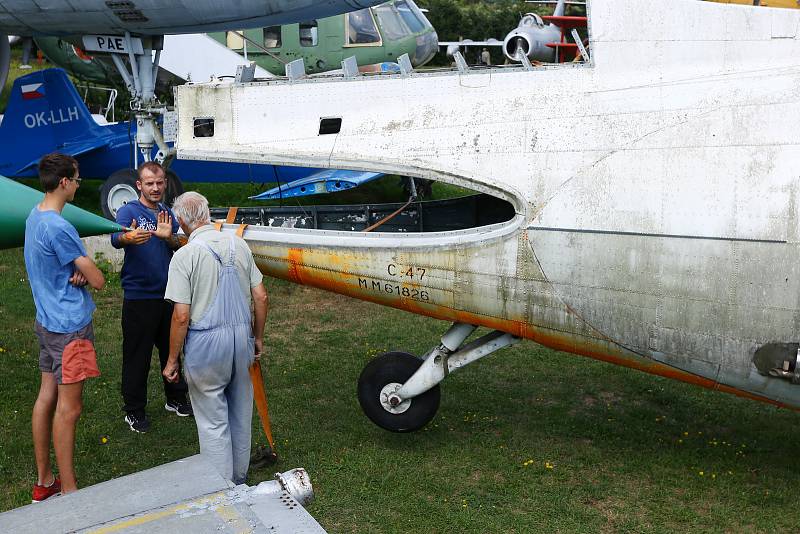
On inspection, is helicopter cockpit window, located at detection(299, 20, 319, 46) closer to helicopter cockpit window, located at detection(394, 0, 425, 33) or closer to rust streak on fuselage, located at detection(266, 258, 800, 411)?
helicopter cockpit window, located at detection(394, 0, 425, 33)

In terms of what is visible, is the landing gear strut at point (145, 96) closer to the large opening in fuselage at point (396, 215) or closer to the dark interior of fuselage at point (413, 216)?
the large opening in fuselage at point (396, 215)

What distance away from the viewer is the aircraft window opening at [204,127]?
5.97m

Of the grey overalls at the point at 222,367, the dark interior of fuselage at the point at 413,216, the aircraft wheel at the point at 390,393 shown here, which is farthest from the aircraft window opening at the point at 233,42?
the grey overalls at the point at 222,367

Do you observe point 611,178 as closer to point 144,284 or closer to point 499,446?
point 499,446

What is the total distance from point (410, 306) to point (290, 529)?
132 inches

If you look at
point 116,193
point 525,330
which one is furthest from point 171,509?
point 116,193

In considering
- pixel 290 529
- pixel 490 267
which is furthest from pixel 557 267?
pixel 290 529

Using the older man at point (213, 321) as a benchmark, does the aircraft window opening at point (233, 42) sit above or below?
above

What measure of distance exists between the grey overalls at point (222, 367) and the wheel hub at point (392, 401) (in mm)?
1149

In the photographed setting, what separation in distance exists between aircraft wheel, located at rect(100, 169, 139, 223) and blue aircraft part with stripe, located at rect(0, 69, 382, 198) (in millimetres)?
2125

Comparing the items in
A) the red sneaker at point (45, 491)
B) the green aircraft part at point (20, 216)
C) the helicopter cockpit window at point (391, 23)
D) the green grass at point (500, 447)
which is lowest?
the green grass at point (500, 447)

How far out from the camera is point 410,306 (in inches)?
229

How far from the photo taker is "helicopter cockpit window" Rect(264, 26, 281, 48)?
18.1 m

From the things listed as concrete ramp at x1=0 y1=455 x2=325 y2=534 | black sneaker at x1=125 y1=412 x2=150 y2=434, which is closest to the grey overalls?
black sneaker at x1=125 y1=412 x2=150 y2=434
